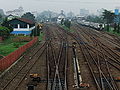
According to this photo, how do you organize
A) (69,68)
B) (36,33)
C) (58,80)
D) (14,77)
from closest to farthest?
(58,80)
(14,77)
(69,68)
(36,33)

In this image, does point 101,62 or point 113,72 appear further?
point 101,62

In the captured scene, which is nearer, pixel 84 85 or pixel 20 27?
pixel 84 85

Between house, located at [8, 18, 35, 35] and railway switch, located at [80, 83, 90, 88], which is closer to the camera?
railway switch, located at [80, 83, 90, 88]

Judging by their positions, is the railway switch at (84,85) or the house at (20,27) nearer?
the railway switch at (84,85)

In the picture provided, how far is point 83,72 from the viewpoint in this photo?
707 inches

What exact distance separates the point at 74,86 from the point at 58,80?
1.39 m

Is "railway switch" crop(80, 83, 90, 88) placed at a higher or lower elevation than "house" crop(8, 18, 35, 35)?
higher

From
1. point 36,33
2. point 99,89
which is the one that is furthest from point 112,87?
point 36,33

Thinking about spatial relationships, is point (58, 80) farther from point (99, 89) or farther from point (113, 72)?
point (113, 72)

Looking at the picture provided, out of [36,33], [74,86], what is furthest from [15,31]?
[74,86]

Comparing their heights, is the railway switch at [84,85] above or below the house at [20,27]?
above

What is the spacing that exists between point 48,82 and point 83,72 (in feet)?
13.5

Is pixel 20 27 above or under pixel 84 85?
under

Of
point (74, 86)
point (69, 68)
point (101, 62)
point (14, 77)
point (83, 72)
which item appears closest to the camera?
point (74, 86)
